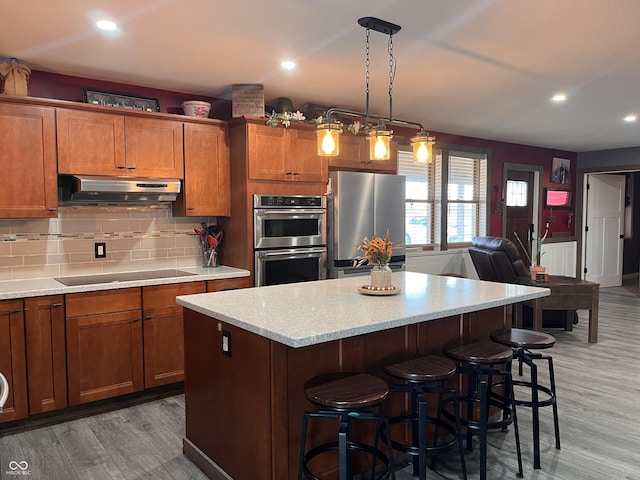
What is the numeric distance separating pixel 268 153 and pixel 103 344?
1.97m

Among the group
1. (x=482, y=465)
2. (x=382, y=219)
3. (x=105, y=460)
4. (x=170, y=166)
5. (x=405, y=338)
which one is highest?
(x=170, y=166)

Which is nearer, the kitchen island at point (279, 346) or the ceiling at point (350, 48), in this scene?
the kitchen island at point (279, 346)

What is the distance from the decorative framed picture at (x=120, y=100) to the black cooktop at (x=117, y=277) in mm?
1309

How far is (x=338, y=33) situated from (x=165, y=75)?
1.55m

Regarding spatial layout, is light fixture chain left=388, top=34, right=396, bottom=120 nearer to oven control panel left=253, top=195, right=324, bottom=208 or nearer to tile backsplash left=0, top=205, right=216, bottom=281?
oven control panel left=253, top=195, right=324, bottom=208

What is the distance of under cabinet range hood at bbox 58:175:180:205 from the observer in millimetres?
Answer: 3551

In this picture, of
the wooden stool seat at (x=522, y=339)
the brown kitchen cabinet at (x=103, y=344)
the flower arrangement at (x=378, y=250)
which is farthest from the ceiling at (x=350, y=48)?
the wooden stool seat at (x=522, y=339)

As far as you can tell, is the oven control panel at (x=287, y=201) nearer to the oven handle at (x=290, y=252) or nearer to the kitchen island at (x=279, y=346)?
the oven handle at (x=290, y=252)

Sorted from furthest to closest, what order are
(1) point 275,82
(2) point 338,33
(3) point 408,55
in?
(1) point 275,82 → (3) point 408,55 → (2) point 338,33

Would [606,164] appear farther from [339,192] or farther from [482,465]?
[482,465]

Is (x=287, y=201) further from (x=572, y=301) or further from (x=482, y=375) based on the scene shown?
(x=572, y=301)

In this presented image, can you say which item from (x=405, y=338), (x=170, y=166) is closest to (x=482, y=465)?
(x=405, y=338)

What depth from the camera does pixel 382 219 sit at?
481 cm

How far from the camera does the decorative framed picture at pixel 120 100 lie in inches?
146
